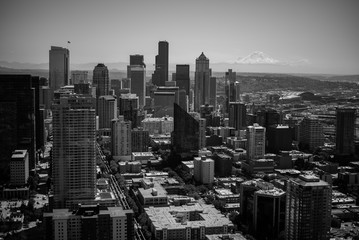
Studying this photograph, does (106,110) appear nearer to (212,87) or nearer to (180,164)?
(180,164)

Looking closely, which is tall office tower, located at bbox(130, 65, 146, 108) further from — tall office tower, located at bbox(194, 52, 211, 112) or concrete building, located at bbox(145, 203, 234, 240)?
concrete building, located at bbox(145, 203, 234, 240)

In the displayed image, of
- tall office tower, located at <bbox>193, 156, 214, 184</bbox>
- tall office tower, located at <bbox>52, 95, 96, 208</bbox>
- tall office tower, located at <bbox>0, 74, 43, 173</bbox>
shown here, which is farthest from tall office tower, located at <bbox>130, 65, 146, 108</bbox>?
tall office tower, located at <bbox>52, 95, 96, 208</bbox>

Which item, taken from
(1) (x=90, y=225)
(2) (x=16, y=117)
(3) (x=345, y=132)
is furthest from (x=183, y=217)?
(3) (x=345, y=132)

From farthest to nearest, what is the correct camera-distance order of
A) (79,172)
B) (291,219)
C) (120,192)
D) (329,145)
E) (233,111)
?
(233,111) → (329,145) → (120,192) → (79,172) → (291,219)

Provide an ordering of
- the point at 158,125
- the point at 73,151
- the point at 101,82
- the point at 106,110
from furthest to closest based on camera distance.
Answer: the point at 101,82, the point at 106,110, the point at 158,125, the point at 73,151

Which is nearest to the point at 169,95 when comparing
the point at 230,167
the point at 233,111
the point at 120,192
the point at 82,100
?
the point at 233,111

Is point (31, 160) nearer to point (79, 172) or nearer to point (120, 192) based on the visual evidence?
point (120, 192)
